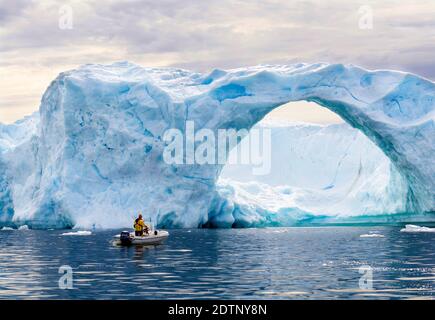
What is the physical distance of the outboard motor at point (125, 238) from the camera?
2258 cm

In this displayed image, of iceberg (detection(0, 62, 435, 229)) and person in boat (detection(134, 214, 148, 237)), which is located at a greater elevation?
iceberg (detection(0, 62, 435, 229))

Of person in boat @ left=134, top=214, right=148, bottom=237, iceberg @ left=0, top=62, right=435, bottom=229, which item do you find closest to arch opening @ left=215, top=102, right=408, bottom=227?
iceberg @ left=0, top=62, right=435, bottom=229

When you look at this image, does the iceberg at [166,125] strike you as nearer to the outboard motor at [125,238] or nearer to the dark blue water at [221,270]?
the dark blue water at [221,270]

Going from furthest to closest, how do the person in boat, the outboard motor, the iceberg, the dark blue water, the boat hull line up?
the iceberg → the person in boat → the boat hull → the outboard motor → the dark blue water

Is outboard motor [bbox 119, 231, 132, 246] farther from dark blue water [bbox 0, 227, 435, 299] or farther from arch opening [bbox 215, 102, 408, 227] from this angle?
arch opening [bbox 215, 102, 408, 227]

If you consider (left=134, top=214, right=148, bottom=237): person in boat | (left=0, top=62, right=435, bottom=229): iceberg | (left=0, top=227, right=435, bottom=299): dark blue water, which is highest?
(left=0, top=62, right=435, bottom=229): iceberg

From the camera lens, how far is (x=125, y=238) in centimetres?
2269

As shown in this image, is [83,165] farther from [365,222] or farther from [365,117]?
[365,222]

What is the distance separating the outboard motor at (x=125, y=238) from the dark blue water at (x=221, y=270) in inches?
18.1

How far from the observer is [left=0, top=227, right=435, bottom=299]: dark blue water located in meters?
12.2

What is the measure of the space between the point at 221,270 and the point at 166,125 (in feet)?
66.6

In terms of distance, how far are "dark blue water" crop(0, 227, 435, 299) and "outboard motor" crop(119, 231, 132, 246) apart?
Answer: 0.46 metres

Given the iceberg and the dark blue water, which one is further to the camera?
the iceberg
